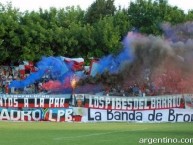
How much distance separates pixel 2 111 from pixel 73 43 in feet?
47.2

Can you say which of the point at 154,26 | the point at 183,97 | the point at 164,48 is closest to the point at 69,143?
the point at 164,48

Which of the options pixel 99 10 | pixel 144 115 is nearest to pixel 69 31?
pixel 144 115

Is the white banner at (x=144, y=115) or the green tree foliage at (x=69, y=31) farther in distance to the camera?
the green tree foliage at (x=69, y=31)

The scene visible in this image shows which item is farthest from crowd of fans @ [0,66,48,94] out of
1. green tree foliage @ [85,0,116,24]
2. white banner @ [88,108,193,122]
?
green tree foliage @ [85,0,116,24]

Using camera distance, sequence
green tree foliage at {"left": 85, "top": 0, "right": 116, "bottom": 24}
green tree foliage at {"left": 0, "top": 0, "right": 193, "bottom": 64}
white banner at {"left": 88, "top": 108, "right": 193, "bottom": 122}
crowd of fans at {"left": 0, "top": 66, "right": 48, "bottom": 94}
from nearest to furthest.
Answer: white banner at {"left": 88, "top": 108, "right": 193, "bottom": 122}
crowd of fans at {"left": 0, "top": 66, "right": 48, "bottom": 94}
green tree foliage at {"left": 0, "top": 0, "right": 193, "bottom": 64}
green tree foliage at {"left": 85, "top": 0, "right": 116, "bottom": 24}

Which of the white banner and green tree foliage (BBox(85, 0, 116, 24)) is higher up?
green tree foliage (BBox(85, 0, 116, 24))

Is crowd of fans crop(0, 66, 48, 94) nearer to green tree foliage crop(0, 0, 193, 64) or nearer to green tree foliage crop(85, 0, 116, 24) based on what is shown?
green tree foliage crop(0, 0, 193, 64)

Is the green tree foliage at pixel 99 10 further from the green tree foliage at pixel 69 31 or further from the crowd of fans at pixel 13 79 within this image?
the crowd of fans at pixel 13 79

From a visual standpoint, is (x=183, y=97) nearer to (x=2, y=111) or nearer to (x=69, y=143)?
(x=2, y=111)

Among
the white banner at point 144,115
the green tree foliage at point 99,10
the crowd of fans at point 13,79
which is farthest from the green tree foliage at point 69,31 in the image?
the green tree foliage at point 99,10

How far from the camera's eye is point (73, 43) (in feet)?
176

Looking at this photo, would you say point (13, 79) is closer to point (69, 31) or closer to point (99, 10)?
point (69, 31)

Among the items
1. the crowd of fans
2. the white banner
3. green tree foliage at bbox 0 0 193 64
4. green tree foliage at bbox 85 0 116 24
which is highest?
green tree foliage at bbox 85 0 116 24

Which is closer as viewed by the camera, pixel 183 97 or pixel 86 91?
pixel 183 97
